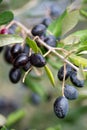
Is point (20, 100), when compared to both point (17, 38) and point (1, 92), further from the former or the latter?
point (17, 38)

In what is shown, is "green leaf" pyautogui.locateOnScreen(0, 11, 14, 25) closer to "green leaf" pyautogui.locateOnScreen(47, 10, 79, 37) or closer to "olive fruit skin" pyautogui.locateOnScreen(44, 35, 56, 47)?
"olive fruit skin" pyautogui.locateOnScreen(44, 35, 56, 47)

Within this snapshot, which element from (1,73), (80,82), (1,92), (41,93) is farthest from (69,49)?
(1,92)

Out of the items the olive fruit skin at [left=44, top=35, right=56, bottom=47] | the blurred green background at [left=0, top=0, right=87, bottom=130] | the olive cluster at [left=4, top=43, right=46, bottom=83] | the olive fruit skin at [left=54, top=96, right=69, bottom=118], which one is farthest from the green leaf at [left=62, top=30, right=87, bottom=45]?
the blurred green background at [left=0, top=0, right=87, bottom=130]

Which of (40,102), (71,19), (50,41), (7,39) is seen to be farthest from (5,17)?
(40,102)

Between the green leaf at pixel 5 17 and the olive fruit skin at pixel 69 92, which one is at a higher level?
the green leaf at pixel 5 17

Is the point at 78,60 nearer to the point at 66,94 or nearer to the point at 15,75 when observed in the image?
the point at 66,94

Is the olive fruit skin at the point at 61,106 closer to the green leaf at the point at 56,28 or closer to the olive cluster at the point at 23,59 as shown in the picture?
the olive cluster at the point at 23,59

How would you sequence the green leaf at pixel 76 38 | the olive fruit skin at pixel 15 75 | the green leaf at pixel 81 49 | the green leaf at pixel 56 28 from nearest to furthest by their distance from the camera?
1. the green leaf at pixel 81 49
2. the green leaf at pixel 76 38
3. the olive fruit skin at pixel 15 75
4. the green leaf at pixel 56 28

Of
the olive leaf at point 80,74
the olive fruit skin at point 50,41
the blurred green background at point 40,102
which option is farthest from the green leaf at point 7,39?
the blurred green background at point 40,102
